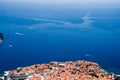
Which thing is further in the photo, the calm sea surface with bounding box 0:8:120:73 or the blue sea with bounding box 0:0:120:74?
the calm sea surface with bounding box 0:8:120:73

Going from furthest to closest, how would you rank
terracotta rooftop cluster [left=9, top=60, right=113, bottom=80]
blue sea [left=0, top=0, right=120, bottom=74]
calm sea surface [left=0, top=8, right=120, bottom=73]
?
1. calm sea surface [left=0, top=8, right=120, bottom=73]
2. blue sea [left=0, top=0, right=120, bottom=74]
3. terracotta rooftop cluster [left=9, top=60, right=113, bottom=80]

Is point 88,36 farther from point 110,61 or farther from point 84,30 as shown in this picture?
point 110,61

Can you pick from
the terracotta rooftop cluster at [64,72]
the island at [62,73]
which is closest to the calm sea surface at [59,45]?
the terracotta rooftop cluster at [64,72]

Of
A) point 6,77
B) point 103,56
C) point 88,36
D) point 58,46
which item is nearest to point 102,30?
point 88,36

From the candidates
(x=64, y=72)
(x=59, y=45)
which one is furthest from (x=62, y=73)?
(x=59, y=45)

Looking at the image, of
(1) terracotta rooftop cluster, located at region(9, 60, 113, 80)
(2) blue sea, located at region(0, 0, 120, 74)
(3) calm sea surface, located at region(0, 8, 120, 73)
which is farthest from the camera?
(3) calm sea surface, located at region(0, 8, 120, 73)

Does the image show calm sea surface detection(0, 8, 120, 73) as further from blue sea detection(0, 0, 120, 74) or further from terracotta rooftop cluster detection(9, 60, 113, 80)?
terracotta rooftop cluster detection(9, 60, 113, 80)

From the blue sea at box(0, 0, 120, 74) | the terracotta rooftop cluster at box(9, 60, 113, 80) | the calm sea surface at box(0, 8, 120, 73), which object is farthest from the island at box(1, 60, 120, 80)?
the calm sea surface at box(0, 8, 120, 73)
